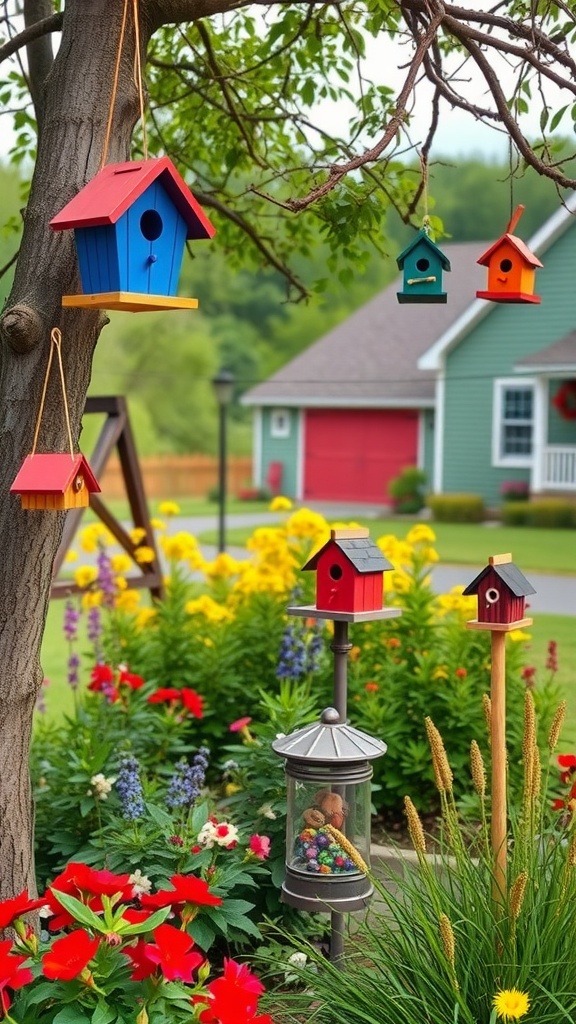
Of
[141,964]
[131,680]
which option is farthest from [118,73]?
[131,680]

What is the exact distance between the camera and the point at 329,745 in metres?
3.15

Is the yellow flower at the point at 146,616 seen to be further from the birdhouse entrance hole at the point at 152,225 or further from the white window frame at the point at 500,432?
the white window frame at the point at 500,432

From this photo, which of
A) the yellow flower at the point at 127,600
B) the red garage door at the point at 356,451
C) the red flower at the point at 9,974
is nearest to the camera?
the red flower at the point at 9,974

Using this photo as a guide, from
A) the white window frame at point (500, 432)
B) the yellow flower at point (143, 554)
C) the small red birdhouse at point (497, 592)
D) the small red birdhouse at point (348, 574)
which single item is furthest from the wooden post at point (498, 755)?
the white window frame at point (500, 432)

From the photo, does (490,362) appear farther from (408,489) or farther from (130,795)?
(130,795)

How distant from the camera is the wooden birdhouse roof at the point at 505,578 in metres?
3.07

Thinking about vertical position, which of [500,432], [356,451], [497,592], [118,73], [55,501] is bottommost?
[497,592]

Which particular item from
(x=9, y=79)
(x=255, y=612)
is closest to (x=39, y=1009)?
(x=255, y=612)

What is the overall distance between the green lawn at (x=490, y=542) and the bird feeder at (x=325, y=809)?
11.5 m

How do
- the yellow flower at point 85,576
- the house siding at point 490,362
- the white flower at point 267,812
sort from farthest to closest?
the house siding at point 490,362 → the yellow flower at point 85,576 → the white flower at point 267,812

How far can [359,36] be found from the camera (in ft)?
15.0

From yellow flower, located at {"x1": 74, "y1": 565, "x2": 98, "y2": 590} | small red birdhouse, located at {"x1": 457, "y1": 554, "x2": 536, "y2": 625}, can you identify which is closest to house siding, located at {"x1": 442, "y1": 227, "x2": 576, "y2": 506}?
yellow flower, located at {"x1": 74, "y1": 565, "x2": 98, "y2": 590}

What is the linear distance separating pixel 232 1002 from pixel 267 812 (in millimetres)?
1335

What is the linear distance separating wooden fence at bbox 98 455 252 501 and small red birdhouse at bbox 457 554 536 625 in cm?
3068
